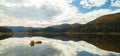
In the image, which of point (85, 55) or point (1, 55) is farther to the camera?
point (85, 55)

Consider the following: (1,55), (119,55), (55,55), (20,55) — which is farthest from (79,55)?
(1,55)

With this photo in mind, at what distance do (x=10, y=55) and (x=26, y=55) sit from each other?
8.81ft

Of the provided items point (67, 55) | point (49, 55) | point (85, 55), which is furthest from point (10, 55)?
point (85, 55)

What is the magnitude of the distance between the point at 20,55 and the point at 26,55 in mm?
1037

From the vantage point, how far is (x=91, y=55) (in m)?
42.0

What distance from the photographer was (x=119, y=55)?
135ft

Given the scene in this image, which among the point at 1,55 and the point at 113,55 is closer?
the point at 1,55

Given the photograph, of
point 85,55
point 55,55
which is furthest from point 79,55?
point 55,55

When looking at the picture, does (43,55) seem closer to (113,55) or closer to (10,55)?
(10,55)

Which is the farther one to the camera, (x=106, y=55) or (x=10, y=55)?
(x=106, y=55)

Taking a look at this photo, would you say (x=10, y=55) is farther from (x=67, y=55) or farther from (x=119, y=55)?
(x=119, y=55)

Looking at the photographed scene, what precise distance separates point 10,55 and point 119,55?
18.9 m

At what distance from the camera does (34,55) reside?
1571 inches

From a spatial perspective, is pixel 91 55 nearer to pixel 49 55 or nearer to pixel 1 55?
pixel 49 55
